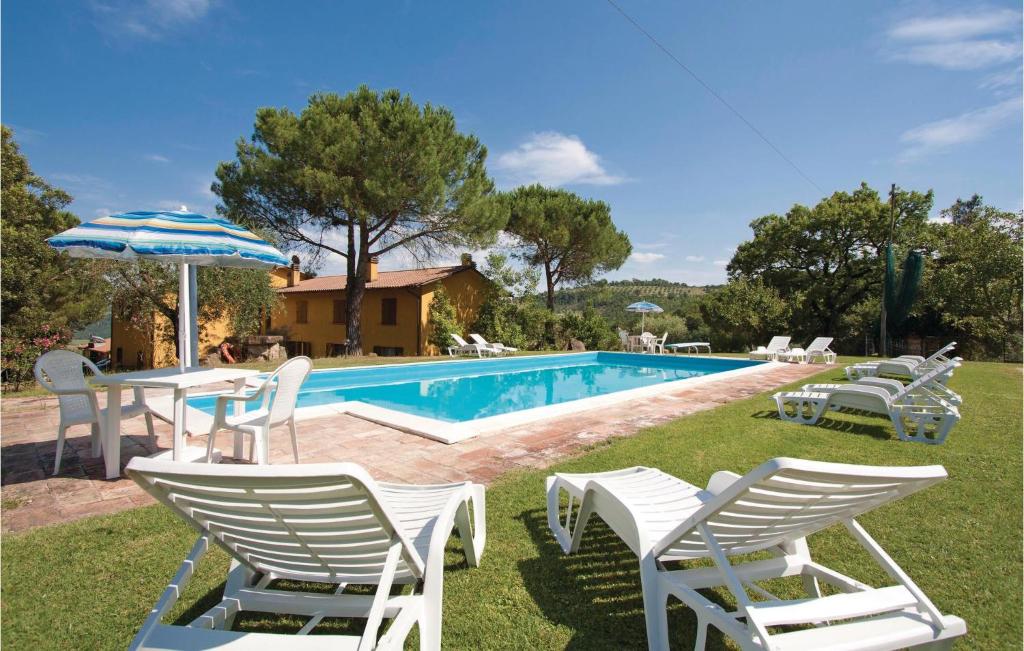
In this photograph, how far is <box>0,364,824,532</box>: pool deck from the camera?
3260mm

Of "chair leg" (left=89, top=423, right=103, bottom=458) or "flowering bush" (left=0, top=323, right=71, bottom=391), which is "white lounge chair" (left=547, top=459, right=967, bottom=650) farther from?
"flowering bush" (left=0, top=323, right=71, bottom=391)

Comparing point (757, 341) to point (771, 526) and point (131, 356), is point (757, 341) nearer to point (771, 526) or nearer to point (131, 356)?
point (771, 526)

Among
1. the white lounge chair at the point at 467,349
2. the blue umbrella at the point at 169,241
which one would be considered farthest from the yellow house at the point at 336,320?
the blue umbrella at the point at 169,241

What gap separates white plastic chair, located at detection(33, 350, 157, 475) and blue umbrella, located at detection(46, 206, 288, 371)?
2.16 feet

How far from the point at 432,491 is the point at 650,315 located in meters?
34.0

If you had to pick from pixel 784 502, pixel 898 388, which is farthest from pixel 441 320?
pixel 784 502

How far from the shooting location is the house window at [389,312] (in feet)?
61.2

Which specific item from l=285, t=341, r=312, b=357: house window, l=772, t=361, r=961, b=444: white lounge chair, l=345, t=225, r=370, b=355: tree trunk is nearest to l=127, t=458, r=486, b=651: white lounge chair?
l=772, t=361, r=961, b=444: white lounge chair

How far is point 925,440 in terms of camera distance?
4.79 m

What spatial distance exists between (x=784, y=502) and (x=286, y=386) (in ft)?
11.9

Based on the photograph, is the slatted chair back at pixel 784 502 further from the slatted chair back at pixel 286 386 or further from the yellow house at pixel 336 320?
the yellow house at pixel 336 320

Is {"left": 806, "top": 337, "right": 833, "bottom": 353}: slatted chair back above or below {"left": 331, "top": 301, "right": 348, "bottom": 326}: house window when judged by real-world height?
below

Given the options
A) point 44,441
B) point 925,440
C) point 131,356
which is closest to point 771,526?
point 925,440

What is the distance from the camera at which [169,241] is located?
3.65 m
